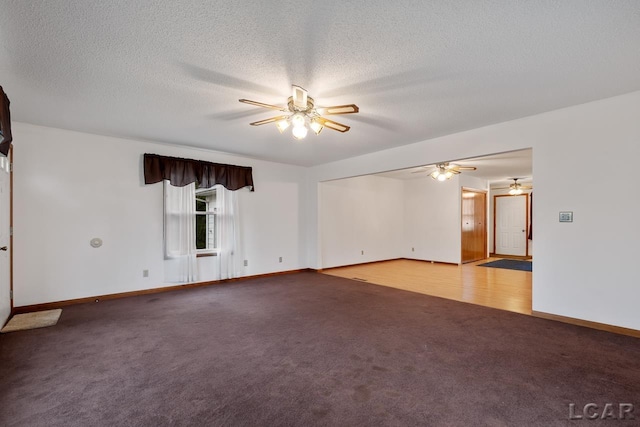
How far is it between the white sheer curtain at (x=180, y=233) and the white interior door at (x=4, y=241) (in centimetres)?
181

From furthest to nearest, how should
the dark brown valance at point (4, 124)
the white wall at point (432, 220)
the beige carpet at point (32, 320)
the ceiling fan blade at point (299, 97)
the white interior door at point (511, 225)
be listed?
the white interior door at point (511, 225) → the white wall at point (432, 220) → the beige carpet at point (32, 320) → the ceiling fan blade at point (299, 97) → the dark brown valance at point (4, 124)

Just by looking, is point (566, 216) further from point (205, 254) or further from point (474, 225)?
point (205, 254)

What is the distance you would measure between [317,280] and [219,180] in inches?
104

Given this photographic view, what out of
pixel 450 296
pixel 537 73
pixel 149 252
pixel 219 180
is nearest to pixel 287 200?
pixel 219 180

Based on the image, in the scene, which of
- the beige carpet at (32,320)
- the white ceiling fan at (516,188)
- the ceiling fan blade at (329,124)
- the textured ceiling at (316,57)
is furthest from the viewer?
the white ceiling fan at (516,188)

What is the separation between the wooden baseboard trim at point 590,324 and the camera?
9.77 feet

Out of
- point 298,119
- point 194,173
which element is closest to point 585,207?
point 298,119

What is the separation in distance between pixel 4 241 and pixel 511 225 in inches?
449

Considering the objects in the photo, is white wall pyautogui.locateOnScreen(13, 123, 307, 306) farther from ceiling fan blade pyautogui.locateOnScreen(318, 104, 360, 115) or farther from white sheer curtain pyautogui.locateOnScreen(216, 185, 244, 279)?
ceiling fan blade pyautogui.locateOnScreen(318, 104, 360, 115)

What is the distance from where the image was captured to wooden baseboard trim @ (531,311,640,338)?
2.98 m

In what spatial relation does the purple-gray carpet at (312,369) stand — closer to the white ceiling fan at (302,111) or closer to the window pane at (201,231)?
the window pane at (201,231)

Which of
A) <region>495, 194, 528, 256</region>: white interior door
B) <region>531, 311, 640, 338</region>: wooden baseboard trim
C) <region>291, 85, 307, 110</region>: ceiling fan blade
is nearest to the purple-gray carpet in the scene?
<region>531, 311, 640, 338</region>: wooden baseboard trim

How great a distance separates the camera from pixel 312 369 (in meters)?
2.37

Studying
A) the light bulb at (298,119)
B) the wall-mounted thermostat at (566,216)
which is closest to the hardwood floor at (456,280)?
the wall-mounted thermostat at (566,216)
